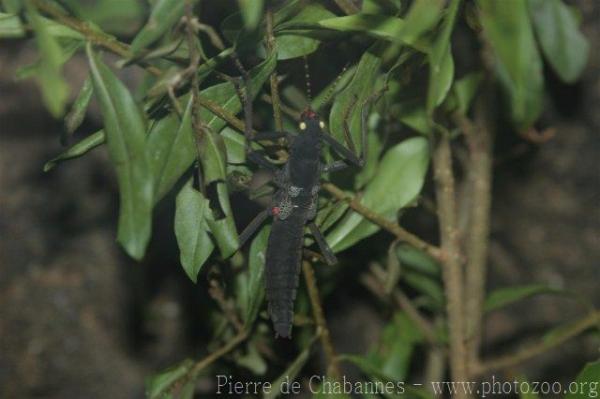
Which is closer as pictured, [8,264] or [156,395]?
[156,395]

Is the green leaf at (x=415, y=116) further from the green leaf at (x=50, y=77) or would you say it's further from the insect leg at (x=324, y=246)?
the green leaf at (x=50, y=77)

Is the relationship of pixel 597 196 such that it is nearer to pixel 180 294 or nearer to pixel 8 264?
pixel 180 294

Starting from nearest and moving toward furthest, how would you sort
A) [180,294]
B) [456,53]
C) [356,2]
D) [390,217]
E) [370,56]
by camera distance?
[370,56]
[356,2]
[390,217]
[456,53]
[180,294]

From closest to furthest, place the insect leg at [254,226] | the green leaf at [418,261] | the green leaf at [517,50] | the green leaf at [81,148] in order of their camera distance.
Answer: the green leaf at [517,50] < the green leaf at [81,148] < the insect leg at [254,226] < the green leaf at [418,261]

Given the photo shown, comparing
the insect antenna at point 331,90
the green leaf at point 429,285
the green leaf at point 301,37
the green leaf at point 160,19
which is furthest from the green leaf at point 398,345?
the green leaf at point 160,19

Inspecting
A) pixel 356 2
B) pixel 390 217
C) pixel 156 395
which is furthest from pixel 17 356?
pixel 356 2

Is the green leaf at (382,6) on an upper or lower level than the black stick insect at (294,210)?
upper

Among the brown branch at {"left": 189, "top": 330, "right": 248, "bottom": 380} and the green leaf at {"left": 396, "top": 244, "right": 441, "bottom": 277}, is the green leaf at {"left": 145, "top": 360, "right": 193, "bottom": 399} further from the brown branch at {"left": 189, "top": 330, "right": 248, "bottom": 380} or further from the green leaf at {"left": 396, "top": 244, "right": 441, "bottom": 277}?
the green leaf at {"left": 396, "top": 244, "right": 441, "bottom": 277}
